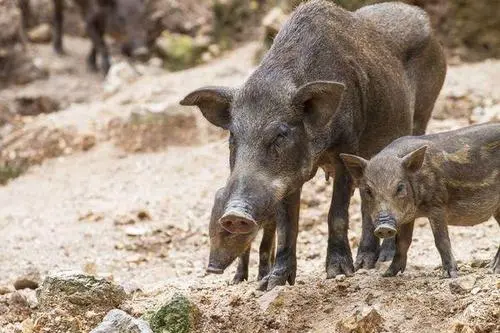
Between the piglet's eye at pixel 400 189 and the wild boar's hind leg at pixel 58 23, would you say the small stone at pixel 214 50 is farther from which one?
the piglet's eye at pixel 400 189

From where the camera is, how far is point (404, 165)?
6.50 m

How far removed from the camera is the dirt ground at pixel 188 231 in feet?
21.3

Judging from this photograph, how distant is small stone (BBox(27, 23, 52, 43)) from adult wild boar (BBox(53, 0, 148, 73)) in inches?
44.8

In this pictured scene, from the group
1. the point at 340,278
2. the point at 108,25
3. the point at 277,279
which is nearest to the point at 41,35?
the point at 108,25

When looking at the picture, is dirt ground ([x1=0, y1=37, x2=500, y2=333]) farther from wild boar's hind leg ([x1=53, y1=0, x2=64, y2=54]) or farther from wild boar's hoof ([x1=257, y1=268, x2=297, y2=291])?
wild boar's hind leg ([x1=53, y1=0, x2=64, y2=54])

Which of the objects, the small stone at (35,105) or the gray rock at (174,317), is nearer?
the gray rock at (174,317)

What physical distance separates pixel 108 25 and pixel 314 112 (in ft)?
55.1

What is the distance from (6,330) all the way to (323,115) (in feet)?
8.23

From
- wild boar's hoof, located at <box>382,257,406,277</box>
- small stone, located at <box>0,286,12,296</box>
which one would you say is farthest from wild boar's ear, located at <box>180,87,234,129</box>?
small stone, located at <box>0,286,12,296</box>

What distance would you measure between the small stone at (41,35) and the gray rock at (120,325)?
18.7 metres

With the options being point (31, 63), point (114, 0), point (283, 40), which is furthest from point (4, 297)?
point (114, 0)

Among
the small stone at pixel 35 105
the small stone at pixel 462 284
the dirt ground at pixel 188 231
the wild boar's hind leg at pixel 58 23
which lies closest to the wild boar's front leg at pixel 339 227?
the dirt ground at pixel 188 231

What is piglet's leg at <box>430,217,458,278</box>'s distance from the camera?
6.69 metres

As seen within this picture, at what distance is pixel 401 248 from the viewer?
22.9ft
